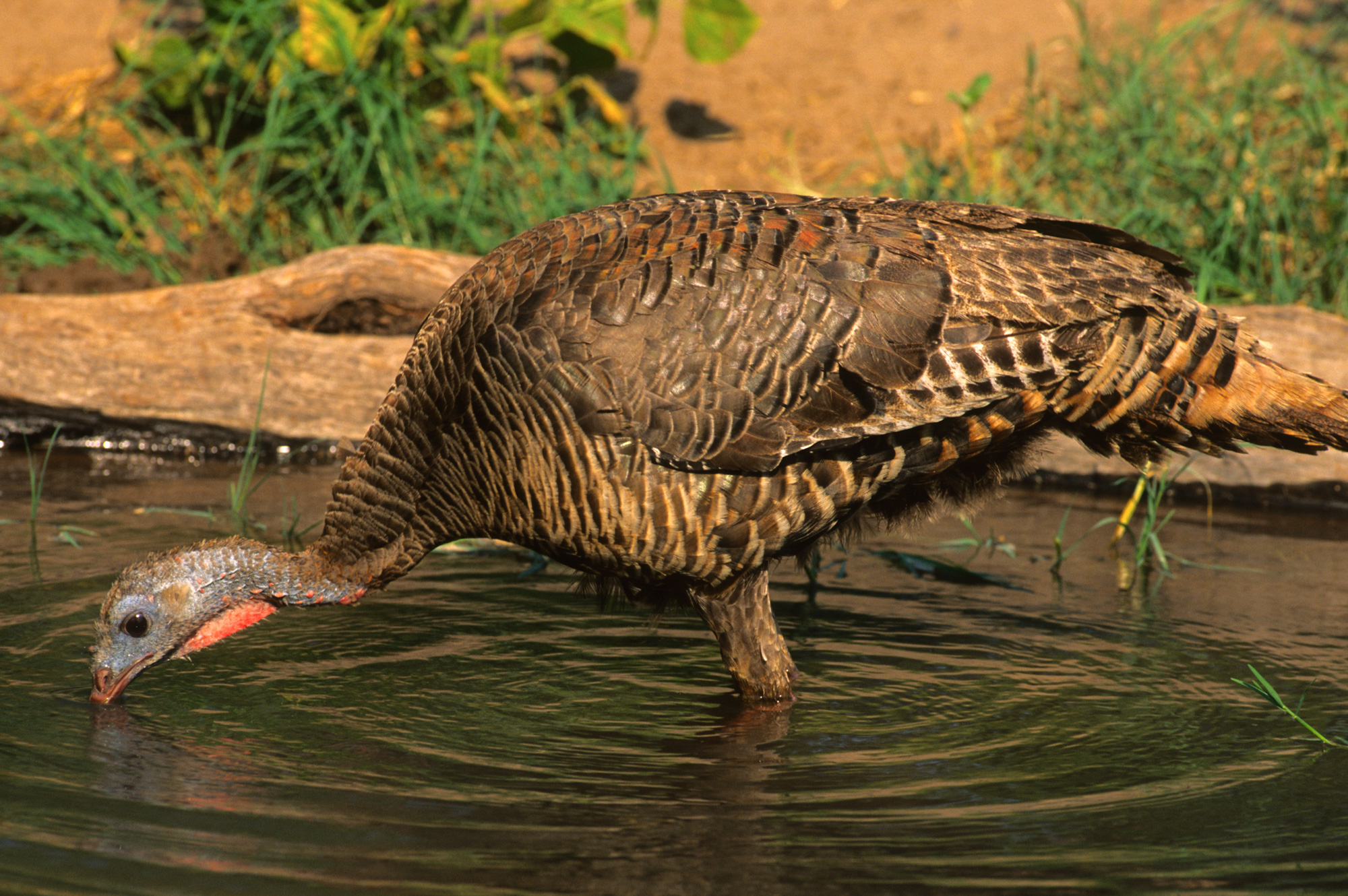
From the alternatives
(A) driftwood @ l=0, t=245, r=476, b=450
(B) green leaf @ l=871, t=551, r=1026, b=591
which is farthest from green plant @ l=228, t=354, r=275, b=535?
(B) green leaf @ l=871, t=551, r=1026, b=591

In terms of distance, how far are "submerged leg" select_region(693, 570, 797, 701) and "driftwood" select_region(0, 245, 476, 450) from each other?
267 cm

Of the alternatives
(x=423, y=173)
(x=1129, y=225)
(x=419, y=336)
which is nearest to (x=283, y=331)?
(x=423, y=173)

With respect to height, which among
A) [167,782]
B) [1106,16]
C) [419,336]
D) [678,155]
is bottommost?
[167,782]

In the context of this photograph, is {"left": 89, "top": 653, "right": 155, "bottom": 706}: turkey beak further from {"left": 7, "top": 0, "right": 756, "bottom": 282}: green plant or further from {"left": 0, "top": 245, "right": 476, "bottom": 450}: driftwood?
{"left": 7, "top": 0, "right": 756, "bottom": 282}: green plant

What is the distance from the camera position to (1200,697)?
4.34m

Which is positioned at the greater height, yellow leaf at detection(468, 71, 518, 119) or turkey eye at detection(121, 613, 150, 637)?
yellow leaf at detection(468, 71, 518, 119)

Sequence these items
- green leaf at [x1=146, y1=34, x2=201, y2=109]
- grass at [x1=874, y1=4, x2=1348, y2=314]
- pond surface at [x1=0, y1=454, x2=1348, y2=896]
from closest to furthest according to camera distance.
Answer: pond surface at [x1=0, y1=454, x2=1348, y2=896]
grass at [x1=874, y1=4, x2=1348, y2=314]
green leaf at [x1=146, y1=34, x2=201, y2=109]

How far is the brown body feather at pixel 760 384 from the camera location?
4000 millimetres

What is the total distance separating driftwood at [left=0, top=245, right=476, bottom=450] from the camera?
647 cm

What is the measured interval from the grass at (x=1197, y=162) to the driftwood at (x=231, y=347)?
2870 millimetres

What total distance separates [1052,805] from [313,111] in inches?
235

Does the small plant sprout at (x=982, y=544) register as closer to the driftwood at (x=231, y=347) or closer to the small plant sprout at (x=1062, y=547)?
the small plant sprout at (x=1062, y=547)

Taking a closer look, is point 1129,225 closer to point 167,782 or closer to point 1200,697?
point 1200,697

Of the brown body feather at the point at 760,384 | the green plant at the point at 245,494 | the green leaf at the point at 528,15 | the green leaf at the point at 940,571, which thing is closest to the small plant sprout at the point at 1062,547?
the green leaf at the point at 940,571
